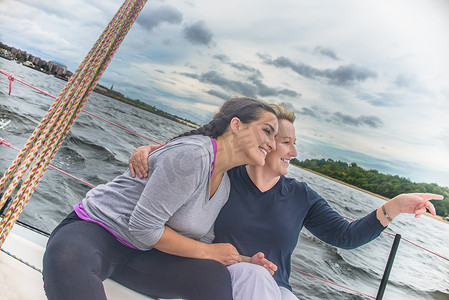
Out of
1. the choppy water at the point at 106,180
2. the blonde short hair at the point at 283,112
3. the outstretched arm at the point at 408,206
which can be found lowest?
the choppy water at the point at 106,180

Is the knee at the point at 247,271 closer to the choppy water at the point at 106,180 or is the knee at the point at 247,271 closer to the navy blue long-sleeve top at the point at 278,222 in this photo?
the navy blue long-sleeve top at the point at 278,222

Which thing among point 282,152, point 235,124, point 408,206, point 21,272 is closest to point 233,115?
point 235,124

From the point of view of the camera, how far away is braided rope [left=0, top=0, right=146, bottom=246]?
2.86 feet

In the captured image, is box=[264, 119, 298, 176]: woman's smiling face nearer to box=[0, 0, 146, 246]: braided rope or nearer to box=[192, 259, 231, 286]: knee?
box=[192, 259, 231, 286]: knee

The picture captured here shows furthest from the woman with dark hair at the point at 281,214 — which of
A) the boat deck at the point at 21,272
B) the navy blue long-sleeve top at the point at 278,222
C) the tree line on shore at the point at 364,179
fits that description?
the tree line on shore at the point at 364,179

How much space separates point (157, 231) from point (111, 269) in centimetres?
17

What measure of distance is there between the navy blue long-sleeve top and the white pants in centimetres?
18

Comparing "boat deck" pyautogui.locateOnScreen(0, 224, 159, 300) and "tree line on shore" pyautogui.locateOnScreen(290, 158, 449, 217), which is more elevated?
"tree line on shore" pyautogui.locateOnScreen(290, 158, 449, 217)

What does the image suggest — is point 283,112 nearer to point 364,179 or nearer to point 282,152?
point 282,152

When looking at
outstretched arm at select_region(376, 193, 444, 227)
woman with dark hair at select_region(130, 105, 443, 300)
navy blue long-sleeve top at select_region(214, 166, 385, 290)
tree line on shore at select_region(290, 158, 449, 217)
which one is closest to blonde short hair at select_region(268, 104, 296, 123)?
woman with dark hair at select_region(130, 105, 443, 300)

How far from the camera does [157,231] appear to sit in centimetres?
87

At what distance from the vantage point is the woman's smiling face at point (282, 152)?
4.17 feet

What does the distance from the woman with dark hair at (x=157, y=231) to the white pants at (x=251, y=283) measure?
0.13 feet

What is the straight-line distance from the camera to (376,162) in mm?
28797
